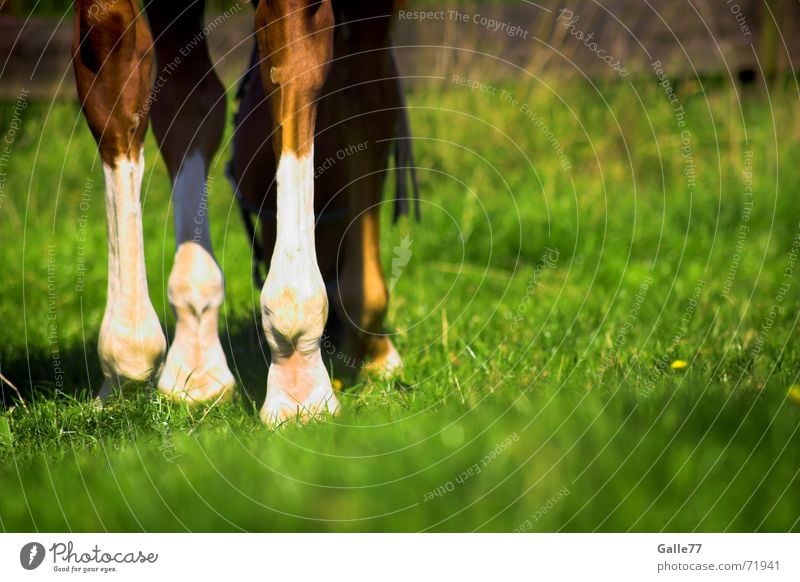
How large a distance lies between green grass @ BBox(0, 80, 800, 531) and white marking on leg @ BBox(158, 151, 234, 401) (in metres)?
0.12

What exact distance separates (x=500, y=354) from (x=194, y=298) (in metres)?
1.21

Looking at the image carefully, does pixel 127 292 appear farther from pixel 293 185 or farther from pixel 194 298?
pixel 293 185

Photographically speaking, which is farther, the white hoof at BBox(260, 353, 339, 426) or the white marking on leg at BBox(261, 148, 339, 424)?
the white hoof at BBox(260, 353, 339, 426)

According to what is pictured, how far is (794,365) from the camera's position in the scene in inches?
140

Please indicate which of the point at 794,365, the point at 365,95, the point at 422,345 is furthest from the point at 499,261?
the point at 794,365

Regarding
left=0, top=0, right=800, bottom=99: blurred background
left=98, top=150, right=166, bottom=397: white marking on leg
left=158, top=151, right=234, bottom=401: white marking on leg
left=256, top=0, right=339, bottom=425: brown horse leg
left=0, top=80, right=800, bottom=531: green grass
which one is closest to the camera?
left=0, top=80, right=800, bottom=531: green grass

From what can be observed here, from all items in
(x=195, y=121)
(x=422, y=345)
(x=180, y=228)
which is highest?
(x=195, y=121)

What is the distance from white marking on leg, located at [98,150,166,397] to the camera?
3162 mm

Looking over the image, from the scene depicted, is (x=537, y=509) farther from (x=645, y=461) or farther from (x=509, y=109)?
(x=509, y=109)

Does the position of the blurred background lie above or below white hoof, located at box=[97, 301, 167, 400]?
above

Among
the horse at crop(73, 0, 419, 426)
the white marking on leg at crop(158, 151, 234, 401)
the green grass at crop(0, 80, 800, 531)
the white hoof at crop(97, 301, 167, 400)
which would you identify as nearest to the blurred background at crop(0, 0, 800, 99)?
the green grass at crop(0, 80, 800, 531)

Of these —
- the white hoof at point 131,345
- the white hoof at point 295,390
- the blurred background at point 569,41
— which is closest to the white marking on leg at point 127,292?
the white hoof at point 131,345

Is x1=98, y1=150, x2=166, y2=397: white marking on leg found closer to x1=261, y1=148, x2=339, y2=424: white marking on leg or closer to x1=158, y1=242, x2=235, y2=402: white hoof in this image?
x1=158, y1=242, x2=235, y2=402: white hoof

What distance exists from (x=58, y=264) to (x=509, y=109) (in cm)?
322
